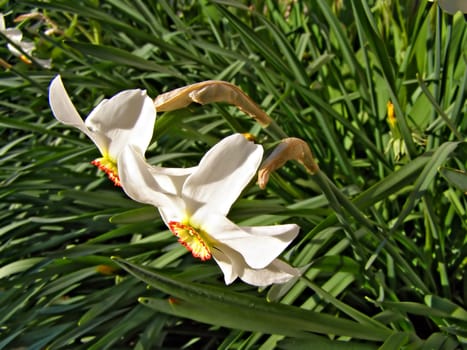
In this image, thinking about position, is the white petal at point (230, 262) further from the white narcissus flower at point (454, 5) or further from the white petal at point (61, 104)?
the white narcissus flower at point (454, 5)

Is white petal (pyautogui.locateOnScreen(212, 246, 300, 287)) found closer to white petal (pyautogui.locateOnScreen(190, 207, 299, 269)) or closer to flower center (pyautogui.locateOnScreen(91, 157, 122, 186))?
white petal (pyautogui.locateOnScreen(190, 207, 299, 269))

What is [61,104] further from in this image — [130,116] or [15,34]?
[15,34]

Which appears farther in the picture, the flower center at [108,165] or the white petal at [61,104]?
the flower center at [108,165]

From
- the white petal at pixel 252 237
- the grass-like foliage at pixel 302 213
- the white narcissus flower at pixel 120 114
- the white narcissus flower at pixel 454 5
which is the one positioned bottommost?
the grass-like foliage at pixel 302 213

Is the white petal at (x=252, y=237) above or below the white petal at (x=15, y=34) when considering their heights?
above

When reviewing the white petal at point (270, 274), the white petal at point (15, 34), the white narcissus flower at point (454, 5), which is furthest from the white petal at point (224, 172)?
the white petal at point (15, 34)

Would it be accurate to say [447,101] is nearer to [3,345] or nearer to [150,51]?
[150,51]

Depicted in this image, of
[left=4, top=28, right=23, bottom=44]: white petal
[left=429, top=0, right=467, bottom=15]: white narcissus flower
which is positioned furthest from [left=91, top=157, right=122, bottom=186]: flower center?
[left=4, top=28, right=23, bottom=44]: white petal
